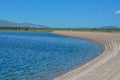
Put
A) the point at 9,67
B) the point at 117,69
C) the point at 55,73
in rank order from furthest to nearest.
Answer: the point at 9,67 → the point at 55,73 → the point at 117,69

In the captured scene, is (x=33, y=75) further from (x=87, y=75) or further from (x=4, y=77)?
(x=87, y=75)

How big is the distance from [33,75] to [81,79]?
17.4 ft

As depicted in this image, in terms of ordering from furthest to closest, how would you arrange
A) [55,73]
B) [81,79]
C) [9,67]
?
1. [9,67]
2. [55,73]
3. [81,79]

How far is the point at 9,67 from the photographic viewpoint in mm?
26172

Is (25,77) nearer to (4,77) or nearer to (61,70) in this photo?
(4,77)

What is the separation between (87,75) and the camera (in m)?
18.8

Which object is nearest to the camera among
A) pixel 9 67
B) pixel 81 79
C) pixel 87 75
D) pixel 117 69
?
pixel 81 79

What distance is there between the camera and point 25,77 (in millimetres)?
21141

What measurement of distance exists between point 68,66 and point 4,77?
7046 millimetres

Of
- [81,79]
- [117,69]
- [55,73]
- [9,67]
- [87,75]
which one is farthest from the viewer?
[9,67]

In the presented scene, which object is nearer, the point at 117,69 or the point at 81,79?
the point at 81,79

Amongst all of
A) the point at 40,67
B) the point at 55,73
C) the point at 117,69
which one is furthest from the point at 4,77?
the point at 117,69

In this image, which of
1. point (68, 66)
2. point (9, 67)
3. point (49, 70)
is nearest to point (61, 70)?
point (49, 70)

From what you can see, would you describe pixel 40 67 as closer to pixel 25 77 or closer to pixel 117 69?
pixel 25 77
